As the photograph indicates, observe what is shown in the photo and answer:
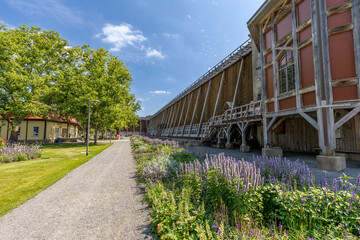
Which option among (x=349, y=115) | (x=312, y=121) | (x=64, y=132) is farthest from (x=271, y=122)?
A: (x=64, y=132)

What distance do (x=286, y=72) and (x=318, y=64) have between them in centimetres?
219

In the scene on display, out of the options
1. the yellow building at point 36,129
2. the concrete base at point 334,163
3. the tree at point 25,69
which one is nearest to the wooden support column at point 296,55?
the concrete base at point 334,163

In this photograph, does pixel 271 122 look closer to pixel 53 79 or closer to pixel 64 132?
pixel 53 79

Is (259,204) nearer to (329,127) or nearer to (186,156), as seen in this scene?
(186,156)

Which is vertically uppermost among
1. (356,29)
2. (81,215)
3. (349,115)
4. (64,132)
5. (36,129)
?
(356,29)

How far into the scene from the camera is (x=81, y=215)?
4074 mm

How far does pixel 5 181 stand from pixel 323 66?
15179mm

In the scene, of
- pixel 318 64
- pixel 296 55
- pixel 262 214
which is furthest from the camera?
pixel 296 55

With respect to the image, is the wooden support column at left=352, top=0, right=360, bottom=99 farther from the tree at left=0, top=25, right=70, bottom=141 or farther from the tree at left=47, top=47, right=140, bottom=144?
the tree at left=0, top=25, right=70, bottom=141

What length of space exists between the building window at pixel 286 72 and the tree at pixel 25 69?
83.5 ft

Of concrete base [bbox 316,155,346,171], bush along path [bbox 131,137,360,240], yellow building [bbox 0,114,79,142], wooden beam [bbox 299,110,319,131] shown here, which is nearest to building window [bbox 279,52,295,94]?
wooden beam [bbox 299,110,319,131]

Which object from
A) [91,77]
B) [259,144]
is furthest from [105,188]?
[91,77]

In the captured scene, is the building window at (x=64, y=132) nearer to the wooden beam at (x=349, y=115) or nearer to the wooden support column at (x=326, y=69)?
the wooden support column at (x=326, y=69)

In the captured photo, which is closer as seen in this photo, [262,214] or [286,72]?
[262,214]
